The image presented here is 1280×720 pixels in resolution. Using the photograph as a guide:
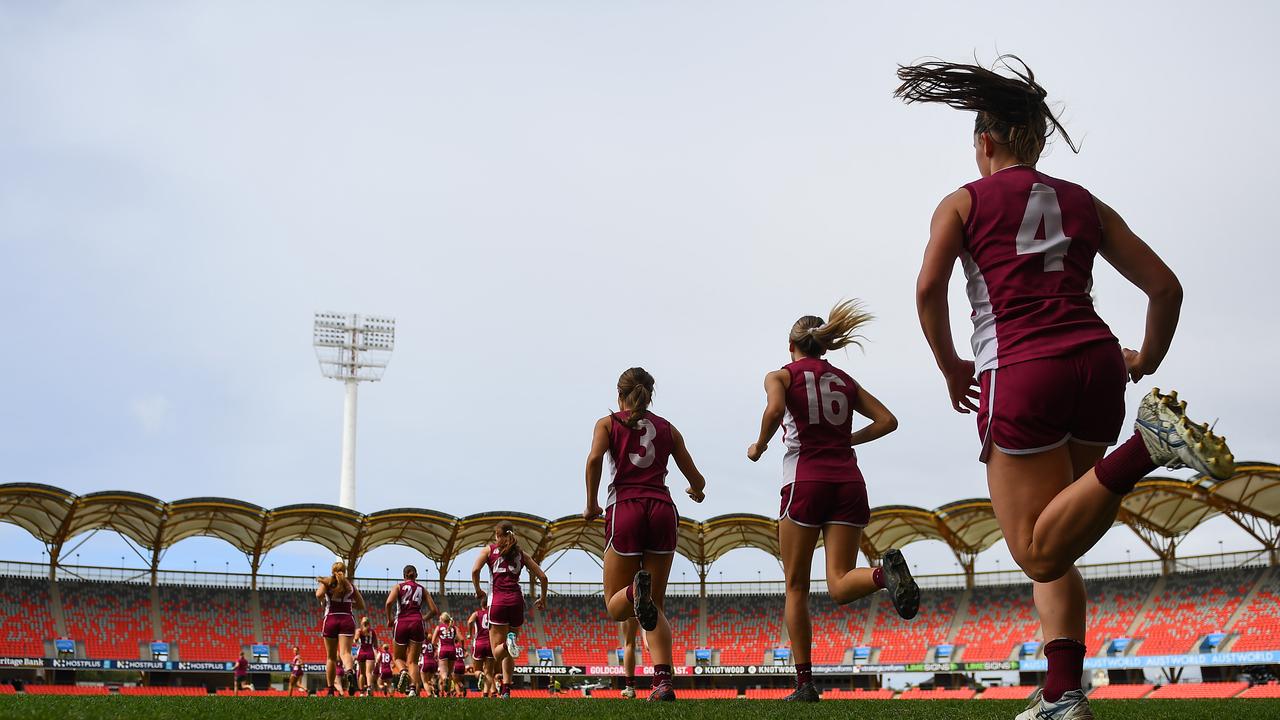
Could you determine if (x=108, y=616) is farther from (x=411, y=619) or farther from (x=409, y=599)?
(x=409, y=599)

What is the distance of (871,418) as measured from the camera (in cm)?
757

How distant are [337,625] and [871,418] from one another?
29.6 feet

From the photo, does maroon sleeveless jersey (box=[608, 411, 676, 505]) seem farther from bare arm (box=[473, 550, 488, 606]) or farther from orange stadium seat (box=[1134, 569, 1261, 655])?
orange stadium seat (box=[1134, 569, 1261, 655])

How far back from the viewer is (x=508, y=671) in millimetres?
12625

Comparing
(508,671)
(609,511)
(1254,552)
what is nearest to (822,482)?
(609,511)

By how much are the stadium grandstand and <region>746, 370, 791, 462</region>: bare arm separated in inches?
1383

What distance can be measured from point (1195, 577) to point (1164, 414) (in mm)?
51873

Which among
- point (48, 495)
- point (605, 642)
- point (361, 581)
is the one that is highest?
point (48, 495)

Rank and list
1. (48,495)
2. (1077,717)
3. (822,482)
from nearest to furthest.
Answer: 1. (1077,717)
2. (822,482)
3. (48,495)

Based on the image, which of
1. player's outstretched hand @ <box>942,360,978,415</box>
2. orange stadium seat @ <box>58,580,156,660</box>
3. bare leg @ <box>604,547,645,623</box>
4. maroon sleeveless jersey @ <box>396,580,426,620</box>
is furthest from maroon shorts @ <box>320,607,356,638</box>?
orange stadium seat @ <box>58,580,156,660</box>

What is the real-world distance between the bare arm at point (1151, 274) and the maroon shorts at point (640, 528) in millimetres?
4539

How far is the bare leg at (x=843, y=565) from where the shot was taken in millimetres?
6520

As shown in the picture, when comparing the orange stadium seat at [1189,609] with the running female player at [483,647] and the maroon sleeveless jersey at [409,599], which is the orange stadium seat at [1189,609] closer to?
the running female player at [483,647]

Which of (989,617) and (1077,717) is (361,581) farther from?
(1077,717)
